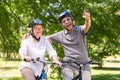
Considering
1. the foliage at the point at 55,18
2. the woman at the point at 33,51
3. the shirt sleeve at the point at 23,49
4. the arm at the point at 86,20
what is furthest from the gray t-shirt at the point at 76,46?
the foliage at the point at 55,18

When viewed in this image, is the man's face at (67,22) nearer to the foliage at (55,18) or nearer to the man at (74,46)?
the man at (74,46)

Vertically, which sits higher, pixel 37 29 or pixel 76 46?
pixel 37 29

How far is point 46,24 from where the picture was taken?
46.3 feet

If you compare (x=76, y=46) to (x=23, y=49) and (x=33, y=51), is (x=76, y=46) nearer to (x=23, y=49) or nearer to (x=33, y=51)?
(x=33, y=51)

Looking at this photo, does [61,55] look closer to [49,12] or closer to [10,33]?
[49,12]

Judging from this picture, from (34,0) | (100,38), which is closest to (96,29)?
(100,38)

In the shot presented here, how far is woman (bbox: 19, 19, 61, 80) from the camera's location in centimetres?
500

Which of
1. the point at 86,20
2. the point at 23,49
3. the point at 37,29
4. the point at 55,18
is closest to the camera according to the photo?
the point at 23,49

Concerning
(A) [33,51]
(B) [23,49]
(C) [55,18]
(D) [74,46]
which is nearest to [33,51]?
(A) [33,51]

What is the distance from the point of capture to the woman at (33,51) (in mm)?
4996

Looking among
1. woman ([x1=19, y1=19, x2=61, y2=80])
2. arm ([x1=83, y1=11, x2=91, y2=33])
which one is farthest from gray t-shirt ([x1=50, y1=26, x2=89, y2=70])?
woman ([x1=19, y1=19, x2=61, y2=80])

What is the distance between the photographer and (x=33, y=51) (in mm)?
5129

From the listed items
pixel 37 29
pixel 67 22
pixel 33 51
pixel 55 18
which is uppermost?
pixel 55 18

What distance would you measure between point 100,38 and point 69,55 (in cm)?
955
